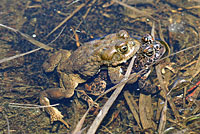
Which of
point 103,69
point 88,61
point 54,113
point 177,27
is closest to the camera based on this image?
point 54,113


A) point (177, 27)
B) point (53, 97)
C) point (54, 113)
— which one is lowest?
point (54, 113)

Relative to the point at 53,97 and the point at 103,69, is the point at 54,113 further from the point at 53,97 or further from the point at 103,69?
the point at 103,69

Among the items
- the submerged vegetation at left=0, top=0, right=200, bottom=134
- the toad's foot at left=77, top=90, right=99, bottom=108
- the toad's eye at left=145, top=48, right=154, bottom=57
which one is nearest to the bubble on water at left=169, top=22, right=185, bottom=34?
the submerged vegetation at left=0, top=0, right=200, bottom=134

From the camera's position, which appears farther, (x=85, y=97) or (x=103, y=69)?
(x=103, y=69)

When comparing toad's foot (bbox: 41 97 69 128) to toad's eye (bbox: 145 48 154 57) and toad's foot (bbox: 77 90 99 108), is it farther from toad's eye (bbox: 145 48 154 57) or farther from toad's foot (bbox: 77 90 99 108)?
toad's eye (bbox: 145 48 154 57)

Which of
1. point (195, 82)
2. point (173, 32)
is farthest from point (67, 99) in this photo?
point (173, 32)

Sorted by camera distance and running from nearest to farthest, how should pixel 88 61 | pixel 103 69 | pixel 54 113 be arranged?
1. pixel 54 113
2. pixel 88 61
3. pixel 103 69

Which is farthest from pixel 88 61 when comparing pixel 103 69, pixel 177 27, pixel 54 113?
pixel 177 27

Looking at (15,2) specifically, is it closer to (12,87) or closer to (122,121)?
(12,87)
